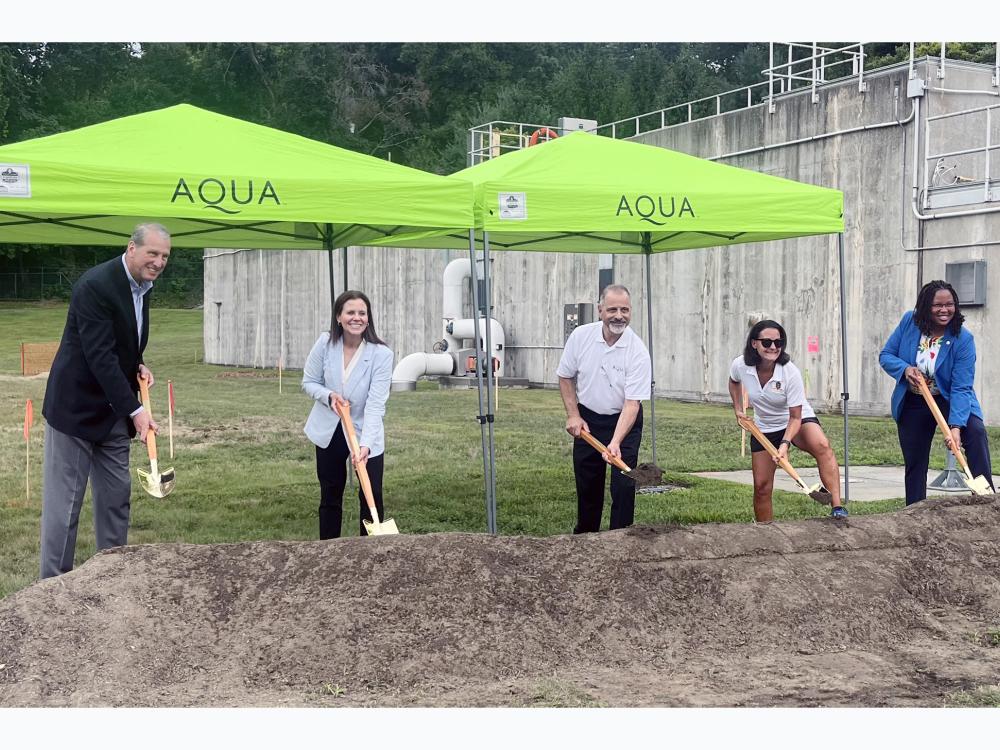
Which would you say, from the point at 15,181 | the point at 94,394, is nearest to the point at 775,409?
the point at 94,394

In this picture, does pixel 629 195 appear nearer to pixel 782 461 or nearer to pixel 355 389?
pixel 782 461

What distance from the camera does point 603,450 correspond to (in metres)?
6.24

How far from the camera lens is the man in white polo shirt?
20.9 feet

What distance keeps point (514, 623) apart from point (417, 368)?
17911 mm

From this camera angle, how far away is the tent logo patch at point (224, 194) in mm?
5871

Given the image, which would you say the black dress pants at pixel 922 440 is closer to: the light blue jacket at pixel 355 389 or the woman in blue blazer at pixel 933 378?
the woman in blue blazer at pixel 933 378

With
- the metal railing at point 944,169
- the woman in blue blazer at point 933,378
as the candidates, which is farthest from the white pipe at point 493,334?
the woman in blue blazer at point 933,378

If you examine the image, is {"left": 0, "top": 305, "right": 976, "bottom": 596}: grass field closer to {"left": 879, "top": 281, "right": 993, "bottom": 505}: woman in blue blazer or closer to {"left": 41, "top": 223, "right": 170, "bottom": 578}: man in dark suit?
{"left": 41, "top": 223, "right": 170, "bottom": 578}: man in dark suit

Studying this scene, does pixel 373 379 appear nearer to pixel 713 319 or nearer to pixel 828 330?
pixel 828 330

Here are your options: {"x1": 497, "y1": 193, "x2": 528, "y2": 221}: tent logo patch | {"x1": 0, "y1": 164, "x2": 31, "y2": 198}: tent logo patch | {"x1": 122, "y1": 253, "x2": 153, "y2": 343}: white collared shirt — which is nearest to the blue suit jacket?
{"x1": 497, "y1": 193, "x2": 528, "y2": 221}: tent logo patch

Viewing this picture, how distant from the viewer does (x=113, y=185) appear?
575 cm

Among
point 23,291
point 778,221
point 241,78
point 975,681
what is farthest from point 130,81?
point 975,681

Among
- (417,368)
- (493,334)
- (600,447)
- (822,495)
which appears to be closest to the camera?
(600,447)

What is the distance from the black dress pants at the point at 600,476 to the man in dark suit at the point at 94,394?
261cm
